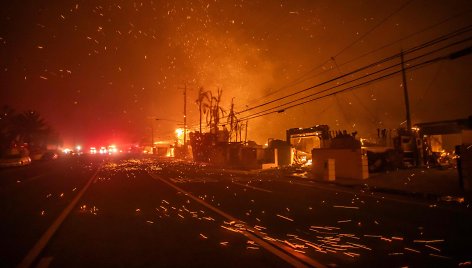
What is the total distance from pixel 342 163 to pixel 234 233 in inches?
648

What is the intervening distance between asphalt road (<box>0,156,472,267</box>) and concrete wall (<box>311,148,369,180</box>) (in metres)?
8.50

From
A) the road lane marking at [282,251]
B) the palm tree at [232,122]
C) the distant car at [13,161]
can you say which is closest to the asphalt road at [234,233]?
the road lane marking at [282,251]

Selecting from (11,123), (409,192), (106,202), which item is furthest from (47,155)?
(409,192)

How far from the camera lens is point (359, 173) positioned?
69.2ft

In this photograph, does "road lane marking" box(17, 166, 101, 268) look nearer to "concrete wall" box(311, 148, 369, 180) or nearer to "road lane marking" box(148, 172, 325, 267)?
"road lane marking" box(148, 172, 325, 267)

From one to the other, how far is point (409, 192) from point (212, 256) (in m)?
12.3

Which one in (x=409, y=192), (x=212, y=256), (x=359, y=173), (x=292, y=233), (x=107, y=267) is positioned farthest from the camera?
(x=359, y=173)

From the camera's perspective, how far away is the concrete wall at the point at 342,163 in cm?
2114

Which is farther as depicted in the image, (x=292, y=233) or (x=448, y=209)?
(x=448, y=209)

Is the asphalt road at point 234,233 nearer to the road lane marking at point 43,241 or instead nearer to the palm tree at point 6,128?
the road lane marking at point 43,241

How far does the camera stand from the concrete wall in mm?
21141

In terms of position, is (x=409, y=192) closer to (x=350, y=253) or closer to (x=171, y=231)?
(x=350, y=253)

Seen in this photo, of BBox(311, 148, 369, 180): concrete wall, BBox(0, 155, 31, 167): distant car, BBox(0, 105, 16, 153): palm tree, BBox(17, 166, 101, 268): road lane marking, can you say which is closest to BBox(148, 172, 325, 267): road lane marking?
BBox(17, 166, 101, 268): road lane marking

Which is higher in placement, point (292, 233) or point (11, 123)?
point (11, 123)
